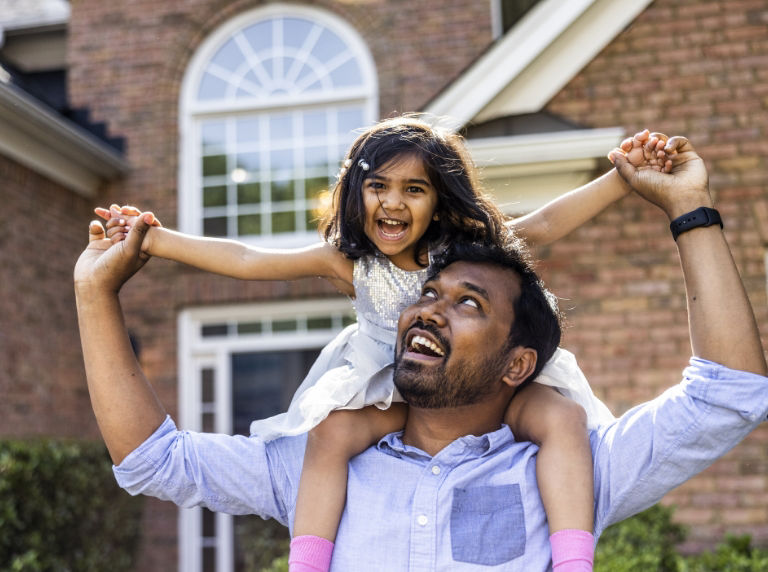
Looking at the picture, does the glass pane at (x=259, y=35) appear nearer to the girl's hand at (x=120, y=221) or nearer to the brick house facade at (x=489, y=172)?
the brick house facade at (x=489, y=172)

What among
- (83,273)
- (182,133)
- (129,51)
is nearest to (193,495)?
(83,273)

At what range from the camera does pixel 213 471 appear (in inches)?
80.6

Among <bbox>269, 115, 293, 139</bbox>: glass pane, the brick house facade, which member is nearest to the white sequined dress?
the brick house facade

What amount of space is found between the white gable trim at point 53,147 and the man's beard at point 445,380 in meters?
5.17

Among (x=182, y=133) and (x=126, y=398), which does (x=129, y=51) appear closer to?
(x=182, y=133)

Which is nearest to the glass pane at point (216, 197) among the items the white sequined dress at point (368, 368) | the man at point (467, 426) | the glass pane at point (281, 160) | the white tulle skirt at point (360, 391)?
the glass pane at point (281, 160)

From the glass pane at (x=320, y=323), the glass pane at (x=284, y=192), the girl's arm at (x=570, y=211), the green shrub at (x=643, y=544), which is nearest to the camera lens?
the girl's arm at (x=570, y=211)

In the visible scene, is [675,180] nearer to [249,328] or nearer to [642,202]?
[642,202]

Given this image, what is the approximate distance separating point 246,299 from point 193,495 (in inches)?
228

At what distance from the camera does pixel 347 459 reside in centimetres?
209

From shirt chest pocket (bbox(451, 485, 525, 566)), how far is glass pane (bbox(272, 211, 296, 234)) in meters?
6.21

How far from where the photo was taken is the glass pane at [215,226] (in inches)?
320

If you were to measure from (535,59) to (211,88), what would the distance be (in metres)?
3.99

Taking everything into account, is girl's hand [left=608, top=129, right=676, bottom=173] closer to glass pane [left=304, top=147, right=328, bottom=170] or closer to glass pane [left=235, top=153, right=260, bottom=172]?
glass pane [left=304, top=147, right=328, bottom=170]
